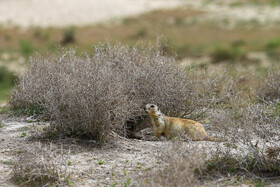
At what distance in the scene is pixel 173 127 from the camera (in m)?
A: 7.41

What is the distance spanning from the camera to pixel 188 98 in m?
8.31

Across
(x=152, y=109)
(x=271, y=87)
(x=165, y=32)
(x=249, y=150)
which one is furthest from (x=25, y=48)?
(x=249, y=150)

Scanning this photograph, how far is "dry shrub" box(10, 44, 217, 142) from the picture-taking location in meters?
6.80

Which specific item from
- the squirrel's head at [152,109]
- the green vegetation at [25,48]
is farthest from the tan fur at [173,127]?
the green vegetation at [25,48]

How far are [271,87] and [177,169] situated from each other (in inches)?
236

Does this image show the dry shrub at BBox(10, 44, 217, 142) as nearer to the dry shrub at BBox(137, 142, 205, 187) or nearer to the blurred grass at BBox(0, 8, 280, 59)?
the dry shrub at BBox(137, 142, 205, 187)

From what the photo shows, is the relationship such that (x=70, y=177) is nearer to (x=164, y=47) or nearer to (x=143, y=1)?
(x=164, y=47)

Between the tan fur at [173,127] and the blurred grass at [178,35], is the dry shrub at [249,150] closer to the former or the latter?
the tan fur at [173,127]

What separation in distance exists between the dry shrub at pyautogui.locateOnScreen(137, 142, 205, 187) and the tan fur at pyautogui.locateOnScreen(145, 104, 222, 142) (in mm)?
1581

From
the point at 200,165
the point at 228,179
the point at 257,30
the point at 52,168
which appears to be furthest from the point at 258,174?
the point at 257,30

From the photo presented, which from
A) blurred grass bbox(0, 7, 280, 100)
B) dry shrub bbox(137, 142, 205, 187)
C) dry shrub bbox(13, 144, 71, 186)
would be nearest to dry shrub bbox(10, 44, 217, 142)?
dry shrub bbox(13, 144, 71, 186)

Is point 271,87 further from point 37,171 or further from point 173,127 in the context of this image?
point 37,171

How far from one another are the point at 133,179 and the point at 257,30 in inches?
1113

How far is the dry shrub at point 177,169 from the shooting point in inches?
198
